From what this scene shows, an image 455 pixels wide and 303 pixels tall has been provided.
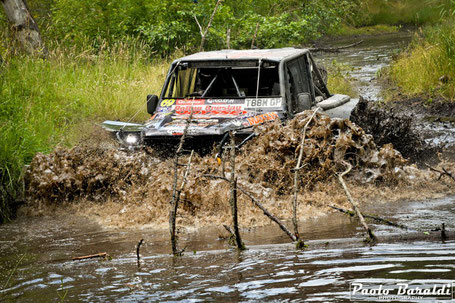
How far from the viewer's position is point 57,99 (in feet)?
41.2

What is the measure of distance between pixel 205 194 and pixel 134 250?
1703 mm

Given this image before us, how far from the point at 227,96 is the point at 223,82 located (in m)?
0.29

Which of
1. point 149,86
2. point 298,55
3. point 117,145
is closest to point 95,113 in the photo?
point 149,86

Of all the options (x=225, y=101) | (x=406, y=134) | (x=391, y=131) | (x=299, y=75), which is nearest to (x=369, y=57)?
(x=406, y=134)

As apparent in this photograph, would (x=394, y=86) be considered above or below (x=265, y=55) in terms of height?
below

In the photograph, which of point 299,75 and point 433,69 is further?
point 433,69

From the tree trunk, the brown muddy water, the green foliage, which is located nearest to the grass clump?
the green foliage

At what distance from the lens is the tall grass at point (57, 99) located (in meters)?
8.50

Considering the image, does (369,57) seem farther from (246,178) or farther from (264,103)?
(246,178)

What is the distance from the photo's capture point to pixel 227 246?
568 centimetres

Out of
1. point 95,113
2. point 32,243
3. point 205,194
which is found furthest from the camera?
point 95,113

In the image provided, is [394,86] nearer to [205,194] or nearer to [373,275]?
[205,194]

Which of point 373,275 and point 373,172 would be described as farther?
point 373,172

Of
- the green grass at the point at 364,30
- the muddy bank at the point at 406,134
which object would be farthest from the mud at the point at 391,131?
the green grass at the point at 364,30
